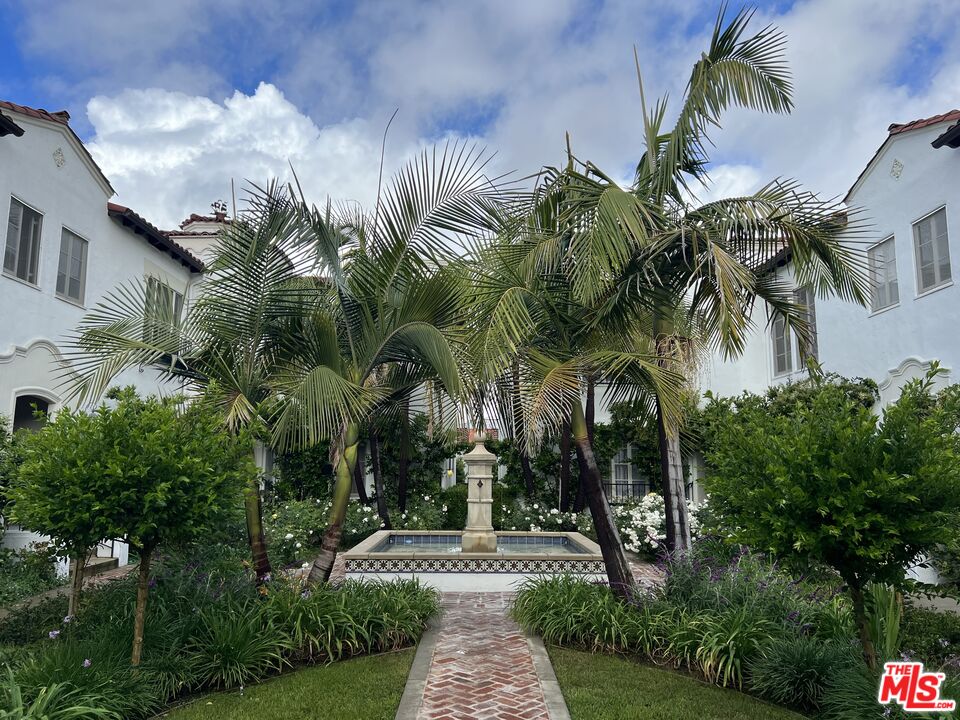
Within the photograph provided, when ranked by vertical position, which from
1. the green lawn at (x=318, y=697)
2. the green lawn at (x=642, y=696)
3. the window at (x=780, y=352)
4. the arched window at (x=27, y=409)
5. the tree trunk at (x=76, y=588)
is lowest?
the green lawn at (x=318, y=697)

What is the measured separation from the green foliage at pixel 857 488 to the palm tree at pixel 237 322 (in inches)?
187

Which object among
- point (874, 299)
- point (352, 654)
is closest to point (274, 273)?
point (352, 654)

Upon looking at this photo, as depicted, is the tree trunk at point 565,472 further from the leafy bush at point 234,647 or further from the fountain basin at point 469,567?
the leafy bush at point 234,647

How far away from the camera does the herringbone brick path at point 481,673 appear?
202 inches

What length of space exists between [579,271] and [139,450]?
4.30m

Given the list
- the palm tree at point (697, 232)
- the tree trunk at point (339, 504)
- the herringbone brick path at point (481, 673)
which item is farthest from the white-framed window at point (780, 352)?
the tree trunk at point (339, 504)

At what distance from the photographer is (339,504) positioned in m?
7.37

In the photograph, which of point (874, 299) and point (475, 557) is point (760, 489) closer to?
point (475, 557)

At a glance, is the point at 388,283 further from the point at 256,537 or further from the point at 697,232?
the point at 697,232

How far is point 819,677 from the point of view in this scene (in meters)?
5.31

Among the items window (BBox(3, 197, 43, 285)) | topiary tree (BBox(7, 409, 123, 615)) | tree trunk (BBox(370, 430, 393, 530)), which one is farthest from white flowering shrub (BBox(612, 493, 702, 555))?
window (BBox(3, 197, 43, 285))

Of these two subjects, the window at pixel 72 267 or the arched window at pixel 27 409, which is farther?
the window at pixel 72 267

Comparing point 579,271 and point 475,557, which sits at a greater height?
point 579,271

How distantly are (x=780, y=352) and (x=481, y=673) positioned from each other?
1333 centimetres
